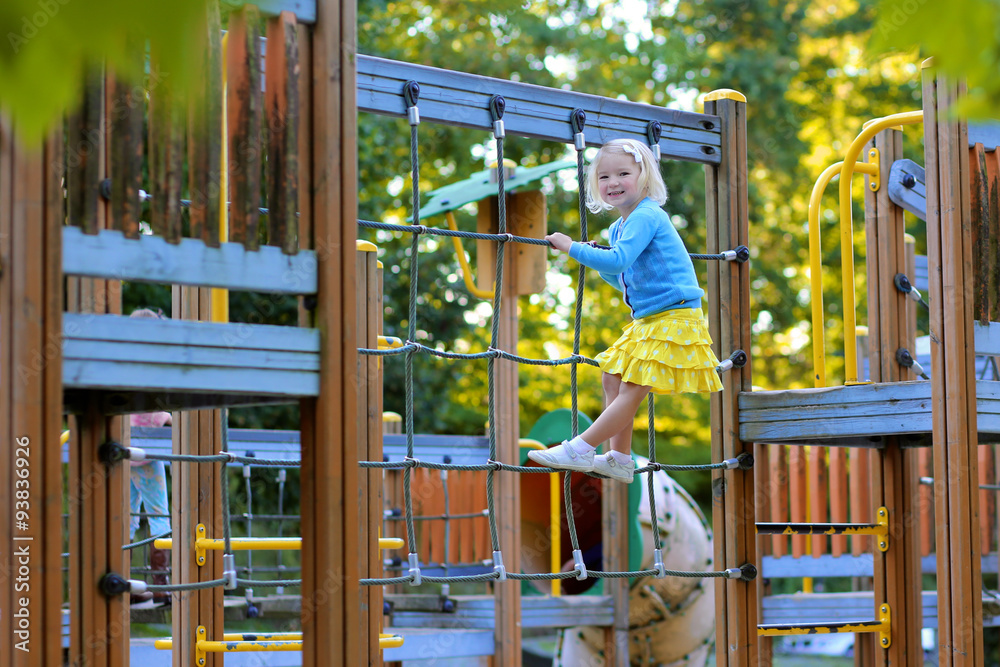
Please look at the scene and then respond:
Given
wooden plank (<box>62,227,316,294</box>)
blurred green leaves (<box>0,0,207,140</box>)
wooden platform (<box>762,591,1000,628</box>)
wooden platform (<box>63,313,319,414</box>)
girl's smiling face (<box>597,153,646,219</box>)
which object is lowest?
wooden platform (<box>762,591,1000,628</box>)

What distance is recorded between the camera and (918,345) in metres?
7.85

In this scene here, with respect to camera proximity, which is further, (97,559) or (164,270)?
(97,559)

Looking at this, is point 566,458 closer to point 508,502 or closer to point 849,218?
point 849,218

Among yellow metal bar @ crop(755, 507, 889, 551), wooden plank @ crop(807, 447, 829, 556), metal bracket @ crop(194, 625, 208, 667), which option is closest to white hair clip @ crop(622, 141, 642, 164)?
yellow metal bar @ crop(755, 507, 889, 551)

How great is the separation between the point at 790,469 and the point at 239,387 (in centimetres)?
588

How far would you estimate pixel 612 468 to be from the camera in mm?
3580

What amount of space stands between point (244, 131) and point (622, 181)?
155 cm

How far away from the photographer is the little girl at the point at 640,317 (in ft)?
11.3

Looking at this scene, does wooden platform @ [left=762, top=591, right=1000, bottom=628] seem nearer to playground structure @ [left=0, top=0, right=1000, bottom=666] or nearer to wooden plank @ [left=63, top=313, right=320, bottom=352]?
playground structure @ [left=0, top=0, right=1000, bottom=666]

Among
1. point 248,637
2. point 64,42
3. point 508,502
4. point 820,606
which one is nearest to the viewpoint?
point 64,42

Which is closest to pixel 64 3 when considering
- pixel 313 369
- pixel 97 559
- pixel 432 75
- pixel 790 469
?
pixel 313 369

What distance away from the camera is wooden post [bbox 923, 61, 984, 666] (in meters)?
3.09

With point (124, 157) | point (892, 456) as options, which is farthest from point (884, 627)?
point (124, 157)

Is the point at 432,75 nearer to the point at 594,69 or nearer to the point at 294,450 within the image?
the point at 294,450
